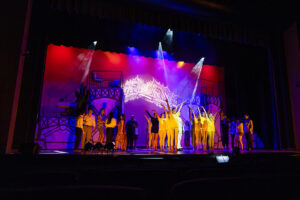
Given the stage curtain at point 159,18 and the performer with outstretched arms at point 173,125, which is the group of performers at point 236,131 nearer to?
the performer with outstretched arms at point 173,125

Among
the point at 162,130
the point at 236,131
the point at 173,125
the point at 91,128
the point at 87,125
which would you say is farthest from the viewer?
the point at 236,131

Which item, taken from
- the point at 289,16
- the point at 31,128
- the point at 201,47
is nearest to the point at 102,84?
the point at 31,128

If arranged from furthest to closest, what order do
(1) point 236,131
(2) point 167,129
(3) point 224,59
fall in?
(3) point 224,59, (1) point 236,131, (2) point 167,129

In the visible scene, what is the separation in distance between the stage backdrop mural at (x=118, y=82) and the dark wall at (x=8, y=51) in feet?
13.2

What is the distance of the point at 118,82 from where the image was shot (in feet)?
29.9

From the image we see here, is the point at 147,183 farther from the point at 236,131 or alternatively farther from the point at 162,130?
the point at 236,131

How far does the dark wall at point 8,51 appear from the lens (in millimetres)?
4082

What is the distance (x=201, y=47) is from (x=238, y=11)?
3.47m

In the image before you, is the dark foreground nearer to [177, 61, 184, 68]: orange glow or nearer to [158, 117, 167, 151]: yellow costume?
[158, 117, 167, 151]: yellow costume

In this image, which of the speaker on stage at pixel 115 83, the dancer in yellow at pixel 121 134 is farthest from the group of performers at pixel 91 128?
the speaker on stage at pixel 115 83

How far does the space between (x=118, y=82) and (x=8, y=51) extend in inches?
201

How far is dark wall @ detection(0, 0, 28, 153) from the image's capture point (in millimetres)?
4082

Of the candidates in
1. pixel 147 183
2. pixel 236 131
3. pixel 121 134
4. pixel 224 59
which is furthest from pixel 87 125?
pixel 224 59

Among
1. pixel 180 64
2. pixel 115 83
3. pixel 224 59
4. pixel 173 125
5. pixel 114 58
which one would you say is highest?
pixel 224 59
